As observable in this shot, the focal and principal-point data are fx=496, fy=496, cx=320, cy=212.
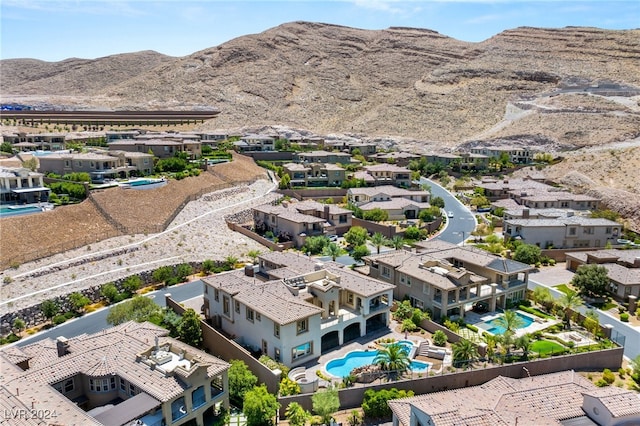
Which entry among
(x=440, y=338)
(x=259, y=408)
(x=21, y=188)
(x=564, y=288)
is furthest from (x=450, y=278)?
(x=21, y=188)

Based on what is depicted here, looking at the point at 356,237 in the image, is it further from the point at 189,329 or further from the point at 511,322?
the point at 189,329

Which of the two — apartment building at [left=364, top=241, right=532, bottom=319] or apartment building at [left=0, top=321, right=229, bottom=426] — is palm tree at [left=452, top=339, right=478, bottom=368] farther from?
apartment building at [left=0, top=321, right=229, bottom=426]

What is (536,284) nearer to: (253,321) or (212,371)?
(253,321)

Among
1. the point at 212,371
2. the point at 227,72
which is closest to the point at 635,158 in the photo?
the point at 212,371

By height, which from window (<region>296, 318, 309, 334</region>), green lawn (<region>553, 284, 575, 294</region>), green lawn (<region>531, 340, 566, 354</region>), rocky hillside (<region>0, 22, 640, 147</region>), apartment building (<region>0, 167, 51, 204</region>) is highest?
rocky hillside (<region>0, 22, 640, 147</region>)

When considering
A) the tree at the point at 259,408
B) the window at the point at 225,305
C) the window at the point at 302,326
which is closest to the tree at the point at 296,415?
the tree at the point at 259,408

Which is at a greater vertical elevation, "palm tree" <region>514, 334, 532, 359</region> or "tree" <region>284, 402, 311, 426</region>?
"palm tree" <region>514, 334, 532, 359</region>

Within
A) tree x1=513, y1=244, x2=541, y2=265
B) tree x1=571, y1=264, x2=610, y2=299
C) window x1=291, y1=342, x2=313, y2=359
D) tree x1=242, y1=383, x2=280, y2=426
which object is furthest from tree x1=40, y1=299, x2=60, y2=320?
tree x1=571, y1=264, x2=610, y2=299
